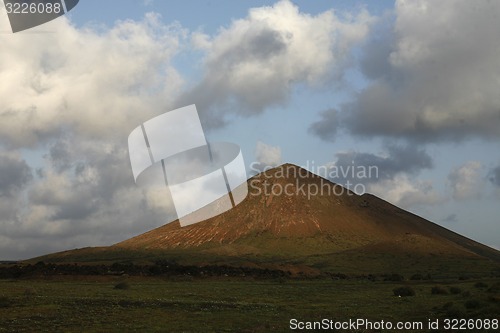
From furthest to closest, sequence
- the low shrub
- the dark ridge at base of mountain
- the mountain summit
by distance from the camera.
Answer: the mountain summit < the dark ridge at base of mountain < the low shrub

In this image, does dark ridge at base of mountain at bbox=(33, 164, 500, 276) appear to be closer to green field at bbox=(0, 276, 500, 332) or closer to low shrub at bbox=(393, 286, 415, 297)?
low shrub at bbox=(393, 286, 415, 297)

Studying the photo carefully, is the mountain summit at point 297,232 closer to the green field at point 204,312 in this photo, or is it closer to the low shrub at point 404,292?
the low shrub at point 404,292

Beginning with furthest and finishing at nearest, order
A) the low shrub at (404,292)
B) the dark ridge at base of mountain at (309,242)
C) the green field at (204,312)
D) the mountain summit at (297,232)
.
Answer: the mountain summit at (297,232) < the dark ridge at base of mountain at (309,242) < the low shrub at (404,292) < the green field at (204,312)

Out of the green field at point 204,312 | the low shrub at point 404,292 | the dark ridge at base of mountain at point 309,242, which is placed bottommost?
the green field at point 204,312

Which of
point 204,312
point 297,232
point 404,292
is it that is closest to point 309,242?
point 297,232

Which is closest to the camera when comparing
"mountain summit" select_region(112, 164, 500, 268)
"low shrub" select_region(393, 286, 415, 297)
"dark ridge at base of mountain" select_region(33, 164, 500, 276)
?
"low shrub" select_region(393, 286, 415, 297)

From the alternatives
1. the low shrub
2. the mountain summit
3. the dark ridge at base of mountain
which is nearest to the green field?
the low shrub

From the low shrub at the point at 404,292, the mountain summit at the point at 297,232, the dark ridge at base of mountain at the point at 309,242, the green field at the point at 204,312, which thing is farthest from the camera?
the mountain summit at the point at 297,232

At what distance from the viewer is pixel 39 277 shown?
69.6 m

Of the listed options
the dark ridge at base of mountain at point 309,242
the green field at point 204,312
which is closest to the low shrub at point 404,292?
the green field at point 204,312

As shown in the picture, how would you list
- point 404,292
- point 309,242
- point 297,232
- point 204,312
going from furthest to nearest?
1. point 297,232
2. point 309,242
3. point 404,292
4. point 204,312

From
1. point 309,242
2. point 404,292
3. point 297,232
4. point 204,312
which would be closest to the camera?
point 204,312

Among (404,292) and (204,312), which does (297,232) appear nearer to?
(404,292)

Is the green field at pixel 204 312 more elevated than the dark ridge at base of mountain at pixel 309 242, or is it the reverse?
the dark ridge at base of mountain at pixel 309 242
